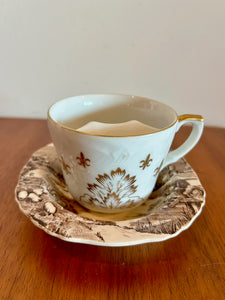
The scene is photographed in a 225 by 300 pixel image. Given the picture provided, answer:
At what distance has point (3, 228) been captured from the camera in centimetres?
26

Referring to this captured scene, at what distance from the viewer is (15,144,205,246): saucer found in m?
0.21

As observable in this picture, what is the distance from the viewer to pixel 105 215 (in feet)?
0.96

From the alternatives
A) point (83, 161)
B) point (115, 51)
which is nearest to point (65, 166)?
point (83, 161)

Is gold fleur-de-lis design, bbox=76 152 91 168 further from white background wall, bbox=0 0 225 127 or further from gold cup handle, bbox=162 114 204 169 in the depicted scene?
white background wall, bbox=0 0 225 127

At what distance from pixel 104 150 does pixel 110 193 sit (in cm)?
6

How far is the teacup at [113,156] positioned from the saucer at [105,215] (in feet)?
0.08

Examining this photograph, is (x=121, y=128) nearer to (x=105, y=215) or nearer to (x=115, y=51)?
(x=105, y=215)

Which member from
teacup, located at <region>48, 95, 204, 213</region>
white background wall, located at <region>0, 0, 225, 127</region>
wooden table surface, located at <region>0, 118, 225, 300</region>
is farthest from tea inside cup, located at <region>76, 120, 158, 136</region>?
white background wall, located at <region>0, 0, 225, 127</region>

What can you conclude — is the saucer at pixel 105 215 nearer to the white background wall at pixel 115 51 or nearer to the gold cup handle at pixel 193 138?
the gold cup handle at pixel 193 138

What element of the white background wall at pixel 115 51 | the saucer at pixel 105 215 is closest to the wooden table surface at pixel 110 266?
the saucer at pixel 105 215

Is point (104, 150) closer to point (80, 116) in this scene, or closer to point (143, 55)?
point (80, 116)

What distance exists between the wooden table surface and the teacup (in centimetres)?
5

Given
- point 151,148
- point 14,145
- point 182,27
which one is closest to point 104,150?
point 151,148

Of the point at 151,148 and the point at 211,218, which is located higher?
the point at 151,148
